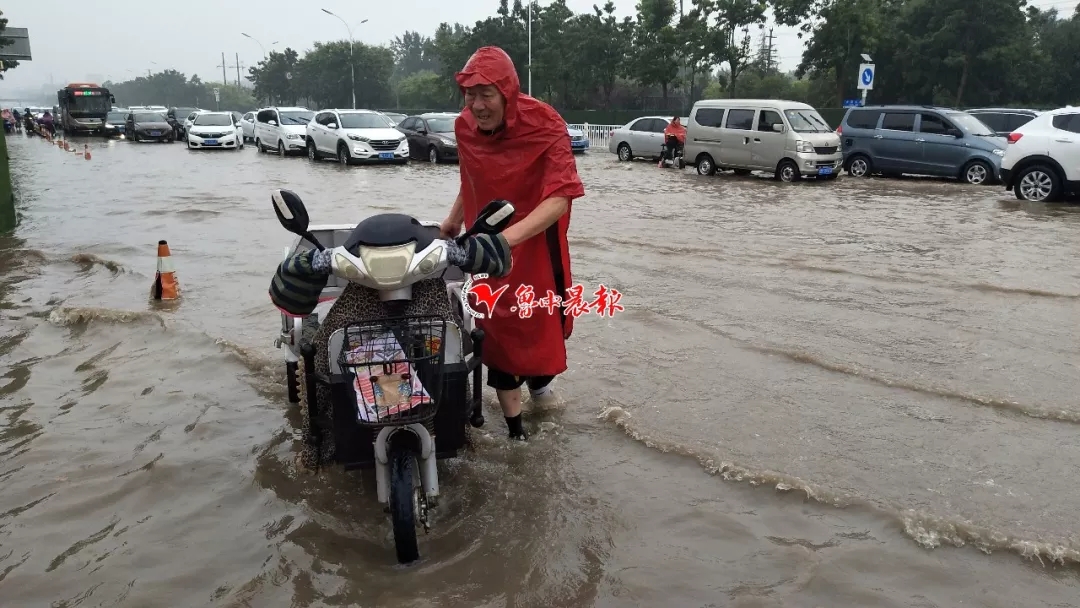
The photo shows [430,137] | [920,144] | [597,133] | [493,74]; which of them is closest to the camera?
[493,74]

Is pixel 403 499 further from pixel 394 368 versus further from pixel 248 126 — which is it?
pixel 248 126

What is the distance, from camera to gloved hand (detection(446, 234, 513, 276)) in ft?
9.21

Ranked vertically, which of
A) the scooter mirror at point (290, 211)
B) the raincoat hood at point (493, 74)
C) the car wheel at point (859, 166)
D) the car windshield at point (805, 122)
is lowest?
the car wheel at point (859, 166)

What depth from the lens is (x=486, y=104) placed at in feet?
10.7

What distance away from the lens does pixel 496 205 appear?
284cm

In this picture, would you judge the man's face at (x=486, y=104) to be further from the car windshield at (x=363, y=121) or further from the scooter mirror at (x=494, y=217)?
the car windshield at (x=363, y=121)

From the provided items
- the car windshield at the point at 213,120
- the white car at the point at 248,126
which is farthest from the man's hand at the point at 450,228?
the white car at the point at 248,126

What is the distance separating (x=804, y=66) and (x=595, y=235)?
33.3m

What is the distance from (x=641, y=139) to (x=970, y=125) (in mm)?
9021

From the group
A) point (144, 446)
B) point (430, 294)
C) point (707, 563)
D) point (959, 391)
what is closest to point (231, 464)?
point (144, 446)

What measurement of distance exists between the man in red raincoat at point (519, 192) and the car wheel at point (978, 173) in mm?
15418

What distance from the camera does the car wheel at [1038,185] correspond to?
43.0 ft

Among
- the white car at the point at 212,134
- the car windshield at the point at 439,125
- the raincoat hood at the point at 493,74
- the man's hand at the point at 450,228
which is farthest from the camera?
the white car at the point at 212,134

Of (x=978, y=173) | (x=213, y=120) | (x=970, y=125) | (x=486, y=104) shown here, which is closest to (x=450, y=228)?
(x=486, y=104)
